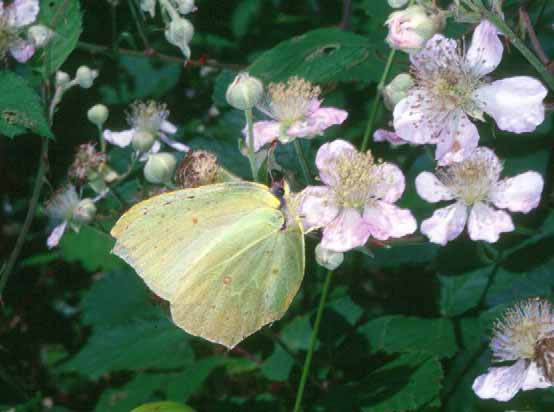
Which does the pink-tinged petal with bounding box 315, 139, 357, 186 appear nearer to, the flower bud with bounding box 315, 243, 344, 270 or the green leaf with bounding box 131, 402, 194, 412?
the flower bud with bounding box 315, 243, 344, 270

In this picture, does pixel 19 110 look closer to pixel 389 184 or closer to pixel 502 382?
pixel 389 184

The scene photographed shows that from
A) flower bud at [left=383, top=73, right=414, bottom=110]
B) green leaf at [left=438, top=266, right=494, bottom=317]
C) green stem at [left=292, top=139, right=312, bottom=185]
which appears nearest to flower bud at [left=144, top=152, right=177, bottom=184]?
green stem at [left=292, top=139, right=312, bottom=185]

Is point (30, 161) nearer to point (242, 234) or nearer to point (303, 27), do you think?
point (303, 27)

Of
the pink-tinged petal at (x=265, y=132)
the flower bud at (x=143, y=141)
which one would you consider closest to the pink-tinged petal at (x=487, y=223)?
the pink-tinged petal at (x=265, y=132)

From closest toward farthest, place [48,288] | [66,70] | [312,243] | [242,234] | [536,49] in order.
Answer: [536,49]
[242,234]
[312,243]
[66,70]
[48,288]

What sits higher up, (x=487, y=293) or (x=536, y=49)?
(x=536, y=49)

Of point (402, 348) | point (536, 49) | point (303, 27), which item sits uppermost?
point (536, 49)

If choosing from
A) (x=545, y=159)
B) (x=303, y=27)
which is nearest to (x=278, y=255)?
(x=545, y=159)
